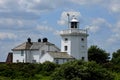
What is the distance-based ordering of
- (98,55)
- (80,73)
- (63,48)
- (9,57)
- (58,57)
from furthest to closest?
(9,57), (98,55), (63,48), (58,57), (80,73)

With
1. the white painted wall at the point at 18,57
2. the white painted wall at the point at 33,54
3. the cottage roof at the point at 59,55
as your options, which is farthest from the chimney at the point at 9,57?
the cottage roof at the point at 59,55

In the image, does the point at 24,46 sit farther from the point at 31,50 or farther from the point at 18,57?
the point at 18,57

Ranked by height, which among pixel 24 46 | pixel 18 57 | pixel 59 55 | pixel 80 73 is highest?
pixel 24 46

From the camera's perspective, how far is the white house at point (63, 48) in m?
74.7

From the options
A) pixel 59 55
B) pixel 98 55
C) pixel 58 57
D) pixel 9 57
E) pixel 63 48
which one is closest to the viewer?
pixel 58 57

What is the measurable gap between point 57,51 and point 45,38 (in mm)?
4264

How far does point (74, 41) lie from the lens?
75.5m

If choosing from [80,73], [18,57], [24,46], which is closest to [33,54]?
[24,46]

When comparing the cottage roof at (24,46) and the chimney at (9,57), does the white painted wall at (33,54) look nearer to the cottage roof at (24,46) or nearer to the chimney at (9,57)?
the cottage roof at (24,46)

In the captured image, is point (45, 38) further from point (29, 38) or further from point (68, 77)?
point (68, 77)

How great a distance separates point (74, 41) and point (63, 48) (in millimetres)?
2260


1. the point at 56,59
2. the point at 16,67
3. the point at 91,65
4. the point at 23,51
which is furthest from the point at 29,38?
the point at 91,65

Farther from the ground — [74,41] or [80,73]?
[74,41]

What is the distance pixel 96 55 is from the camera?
266 ft
